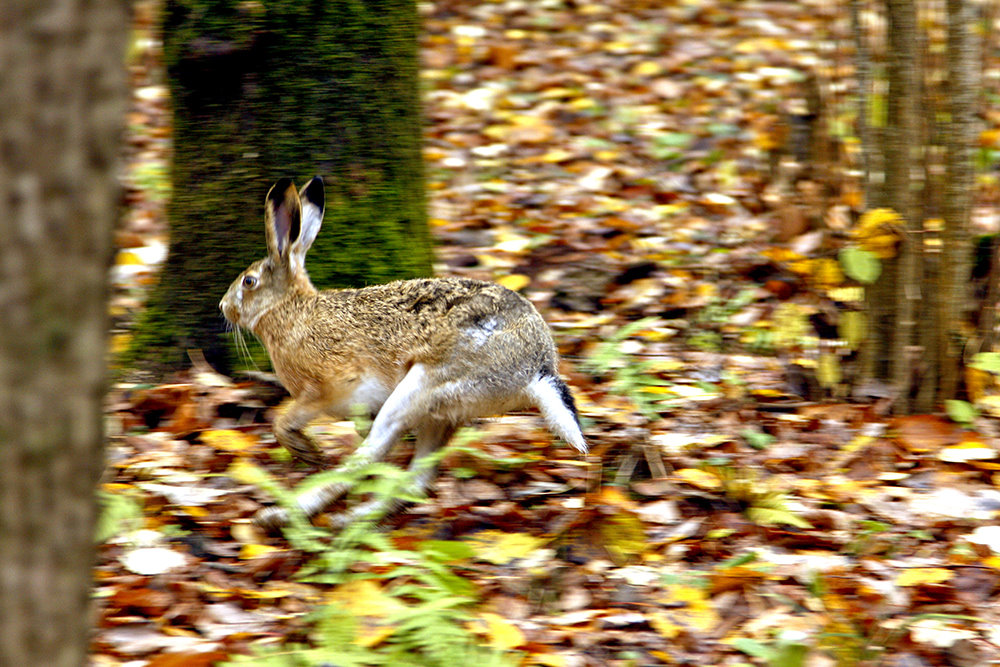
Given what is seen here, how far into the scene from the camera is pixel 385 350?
5.36 meters

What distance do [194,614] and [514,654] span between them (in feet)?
3.92

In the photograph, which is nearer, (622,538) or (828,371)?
(622,538)

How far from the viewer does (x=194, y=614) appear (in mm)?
4105

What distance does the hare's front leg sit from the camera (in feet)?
17.3

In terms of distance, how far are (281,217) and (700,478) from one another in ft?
7.62

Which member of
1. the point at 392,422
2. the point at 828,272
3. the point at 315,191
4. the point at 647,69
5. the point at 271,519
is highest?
the point at 647,69

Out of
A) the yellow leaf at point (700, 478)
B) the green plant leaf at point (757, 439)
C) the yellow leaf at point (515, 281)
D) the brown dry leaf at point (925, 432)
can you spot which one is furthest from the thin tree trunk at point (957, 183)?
the yellow leaf at point (515, 281)

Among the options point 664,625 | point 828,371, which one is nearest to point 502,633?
point 664,625

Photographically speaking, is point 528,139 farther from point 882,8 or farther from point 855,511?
point 855,511

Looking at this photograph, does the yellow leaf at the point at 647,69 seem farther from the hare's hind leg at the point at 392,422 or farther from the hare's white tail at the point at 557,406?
the hare's hind leg at the point at 392,422

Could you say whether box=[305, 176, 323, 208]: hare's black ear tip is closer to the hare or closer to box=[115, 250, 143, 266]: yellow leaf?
the hare

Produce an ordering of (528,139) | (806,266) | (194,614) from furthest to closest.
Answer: (528,139)
(806,266)
(194,614)

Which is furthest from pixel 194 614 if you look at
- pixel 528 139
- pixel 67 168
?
pixel 528 139

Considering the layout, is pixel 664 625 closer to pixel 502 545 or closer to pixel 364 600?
pixel 502 545
